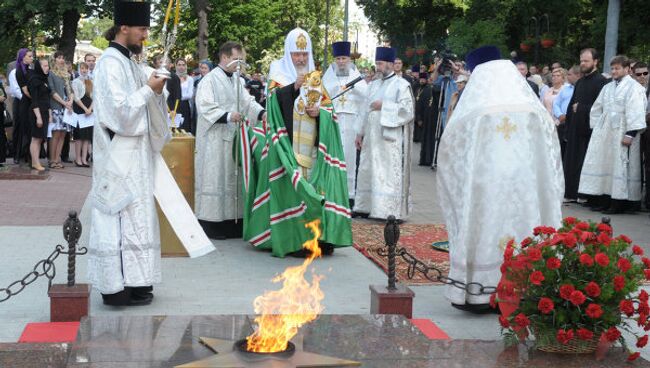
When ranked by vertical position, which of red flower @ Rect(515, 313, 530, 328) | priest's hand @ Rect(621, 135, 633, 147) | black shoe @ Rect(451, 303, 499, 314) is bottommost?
black shoe @ Rect(451, 303, 499, 314)

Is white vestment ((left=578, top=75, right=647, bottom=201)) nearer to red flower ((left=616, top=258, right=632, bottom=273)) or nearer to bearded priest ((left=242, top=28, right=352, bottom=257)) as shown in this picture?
bearded priest ((left=242, top=28, right=352, bottom=257))

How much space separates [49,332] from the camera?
20.4 ft

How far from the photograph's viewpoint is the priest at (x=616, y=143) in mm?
12820

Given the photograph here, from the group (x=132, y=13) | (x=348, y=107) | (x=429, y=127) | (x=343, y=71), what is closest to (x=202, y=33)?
(x=429, y=127)

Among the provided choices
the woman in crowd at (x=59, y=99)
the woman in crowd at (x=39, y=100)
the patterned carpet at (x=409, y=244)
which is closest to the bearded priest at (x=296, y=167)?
the patterned carpet at (x=409, y=244)

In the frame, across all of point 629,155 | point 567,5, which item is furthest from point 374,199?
point 567,5

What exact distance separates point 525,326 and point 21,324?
134 inches

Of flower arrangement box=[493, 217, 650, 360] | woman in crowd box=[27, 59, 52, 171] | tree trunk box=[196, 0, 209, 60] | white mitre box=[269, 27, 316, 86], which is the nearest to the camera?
flower arrangement box=[493, 217, 650, 360]

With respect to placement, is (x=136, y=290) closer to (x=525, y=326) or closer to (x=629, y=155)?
(x=525, y=326)

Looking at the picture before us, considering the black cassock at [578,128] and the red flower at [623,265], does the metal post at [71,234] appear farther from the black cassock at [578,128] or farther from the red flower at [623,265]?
the black cassock at [578,128]

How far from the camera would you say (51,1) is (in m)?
37.2

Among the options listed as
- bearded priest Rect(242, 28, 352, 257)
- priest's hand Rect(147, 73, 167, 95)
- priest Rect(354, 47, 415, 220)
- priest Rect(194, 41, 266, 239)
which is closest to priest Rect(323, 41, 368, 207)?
priest Rect(354, 47, 415, 220)

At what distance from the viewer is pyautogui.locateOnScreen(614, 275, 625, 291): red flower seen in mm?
5352

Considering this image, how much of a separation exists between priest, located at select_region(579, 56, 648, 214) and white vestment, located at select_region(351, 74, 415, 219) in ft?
10.0
